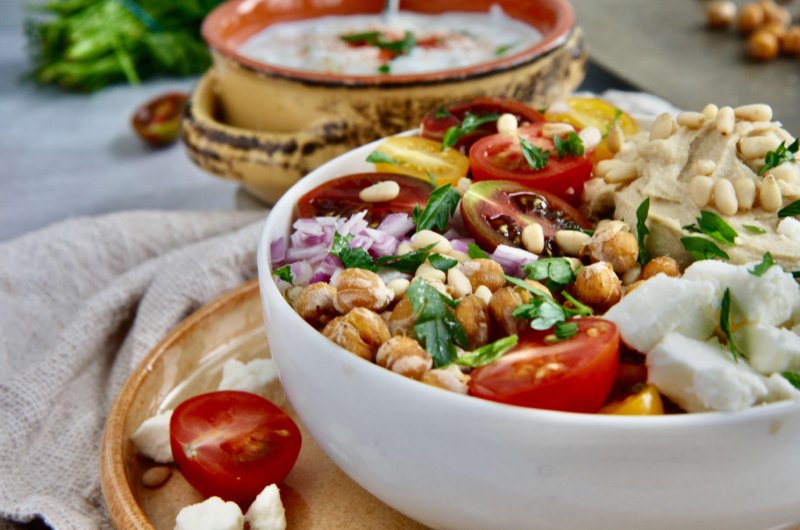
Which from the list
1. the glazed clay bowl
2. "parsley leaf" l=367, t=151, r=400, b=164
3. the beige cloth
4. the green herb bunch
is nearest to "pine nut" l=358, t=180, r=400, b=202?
"parsley leaf" l=367, t=151, r=400, b=164

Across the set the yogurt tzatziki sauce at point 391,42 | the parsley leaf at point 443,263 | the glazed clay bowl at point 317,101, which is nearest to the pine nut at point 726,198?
the parsley leaf at point 443,263

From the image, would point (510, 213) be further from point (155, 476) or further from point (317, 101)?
point (317, 101)

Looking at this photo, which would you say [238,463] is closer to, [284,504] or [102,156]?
[284,504]

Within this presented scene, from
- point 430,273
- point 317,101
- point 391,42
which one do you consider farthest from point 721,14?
point 430,273

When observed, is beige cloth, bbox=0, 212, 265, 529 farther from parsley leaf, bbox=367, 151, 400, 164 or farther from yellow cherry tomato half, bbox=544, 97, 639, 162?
yellow cherry tomato half, bbox=544, 97, 639, 162

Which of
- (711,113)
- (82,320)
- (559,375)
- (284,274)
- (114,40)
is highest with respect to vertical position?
(711,113)

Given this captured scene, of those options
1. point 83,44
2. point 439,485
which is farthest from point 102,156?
point 439,485

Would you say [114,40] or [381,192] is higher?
[381,192]
